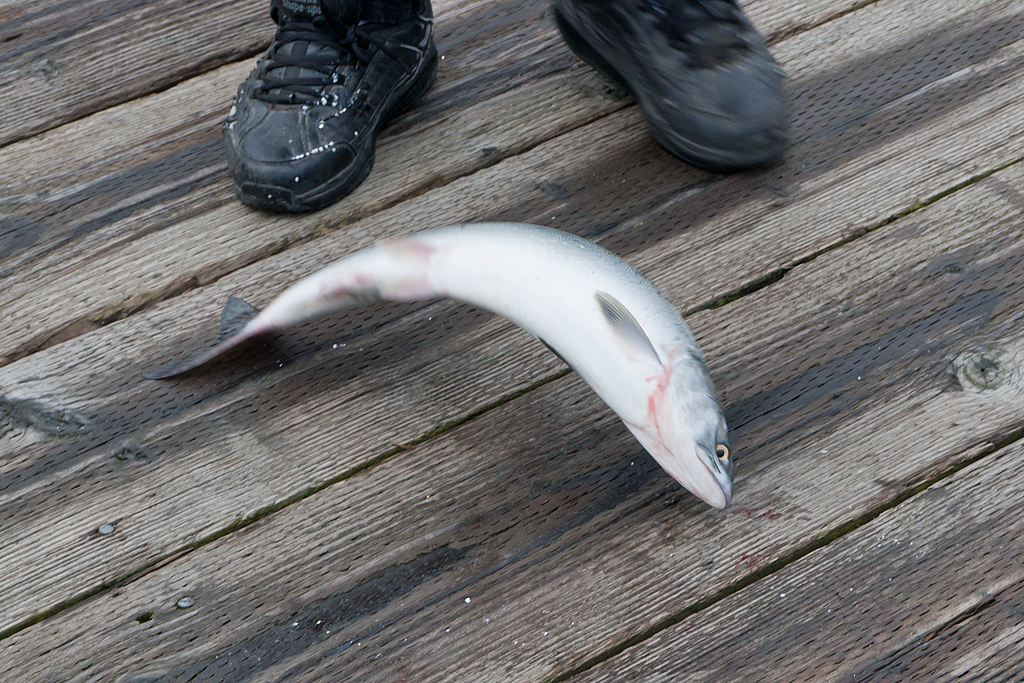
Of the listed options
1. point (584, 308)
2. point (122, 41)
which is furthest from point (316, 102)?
point (584, 308)

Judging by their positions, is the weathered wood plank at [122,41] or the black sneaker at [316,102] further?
the weathered wood plank at [122,41]

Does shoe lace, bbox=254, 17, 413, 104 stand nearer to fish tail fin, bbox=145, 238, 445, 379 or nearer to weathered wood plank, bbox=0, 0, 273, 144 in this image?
weathered wood plank, bbox=0, 0, 273, 144

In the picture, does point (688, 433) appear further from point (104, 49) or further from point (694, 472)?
point (104, 49)

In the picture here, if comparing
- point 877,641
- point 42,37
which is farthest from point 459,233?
point 42,37

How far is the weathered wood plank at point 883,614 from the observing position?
109 centimetres

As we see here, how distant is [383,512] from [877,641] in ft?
2.52

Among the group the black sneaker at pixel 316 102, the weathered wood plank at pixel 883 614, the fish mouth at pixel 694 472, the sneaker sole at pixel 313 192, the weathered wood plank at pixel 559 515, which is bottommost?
the weathered wood plank at pixel 883 614

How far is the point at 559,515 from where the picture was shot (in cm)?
125

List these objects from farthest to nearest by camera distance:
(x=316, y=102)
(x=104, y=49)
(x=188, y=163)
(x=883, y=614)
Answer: (x=104, y=49), (x=188, y=163), (x=316, y=102), (x=883, y=614)

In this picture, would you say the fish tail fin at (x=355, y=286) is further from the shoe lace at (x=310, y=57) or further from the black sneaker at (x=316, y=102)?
the shoe lace at (x=310, y=57)

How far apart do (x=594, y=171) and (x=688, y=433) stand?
77cm

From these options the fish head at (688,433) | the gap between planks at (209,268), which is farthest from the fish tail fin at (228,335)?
the fish head at (688,433)

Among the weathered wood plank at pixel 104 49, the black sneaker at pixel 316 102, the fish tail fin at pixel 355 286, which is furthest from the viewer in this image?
the weathered wood plank at pixel 104 49

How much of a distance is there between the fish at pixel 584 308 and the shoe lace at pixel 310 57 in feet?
2.00
